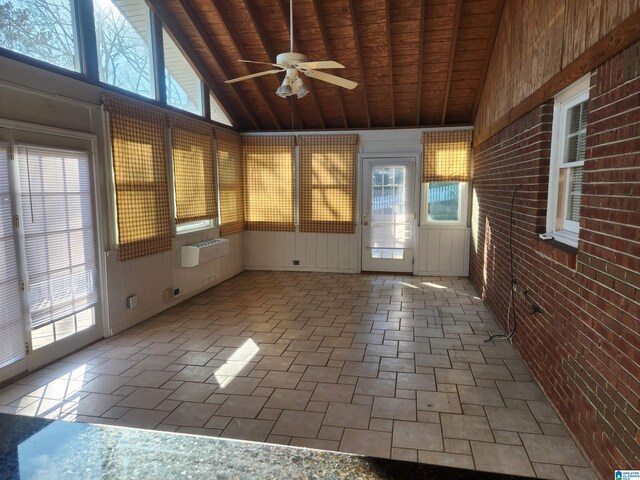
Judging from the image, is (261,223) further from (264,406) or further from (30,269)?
(264,406)

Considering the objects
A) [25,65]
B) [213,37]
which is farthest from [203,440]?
[213,37]

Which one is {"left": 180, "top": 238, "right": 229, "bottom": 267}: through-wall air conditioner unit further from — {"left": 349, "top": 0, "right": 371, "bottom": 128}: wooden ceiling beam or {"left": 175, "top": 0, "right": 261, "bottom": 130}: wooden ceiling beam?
{"left": 349, "top": 0, "right": 371, "bottom": 128}: wooden ceiling beam

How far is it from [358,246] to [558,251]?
174 inches

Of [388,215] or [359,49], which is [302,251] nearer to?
[388,215]

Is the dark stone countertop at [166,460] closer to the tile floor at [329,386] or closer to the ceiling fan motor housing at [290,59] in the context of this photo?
the tile floor at [329,386]

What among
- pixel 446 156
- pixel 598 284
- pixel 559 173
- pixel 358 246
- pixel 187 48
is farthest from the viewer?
pixel 358 246

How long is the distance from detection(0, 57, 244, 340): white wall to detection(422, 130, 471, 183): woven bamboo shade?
3.59m

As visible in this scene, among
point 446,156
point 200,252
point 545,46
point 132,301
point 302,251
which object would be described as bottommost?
point 132,301

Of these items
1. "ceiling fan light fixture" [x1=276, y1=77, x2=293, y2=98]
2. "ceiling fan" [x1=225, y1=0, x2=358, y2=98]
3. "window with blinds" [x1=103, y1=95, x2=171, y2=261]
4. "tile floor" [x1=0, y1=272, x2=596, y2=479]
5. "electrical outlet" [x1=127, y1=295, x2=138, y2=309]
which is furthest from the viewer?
"electrical outlet" [x1=127, y1=295, x2=138, y2=309]

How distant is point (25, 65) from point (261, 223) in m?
4.36

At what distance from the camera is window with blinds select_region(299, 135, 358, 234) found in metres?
6.76

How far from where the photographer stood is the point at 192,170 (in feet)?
17.9

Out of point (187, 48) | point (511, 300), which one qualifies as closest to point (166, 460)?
point (511, 300)

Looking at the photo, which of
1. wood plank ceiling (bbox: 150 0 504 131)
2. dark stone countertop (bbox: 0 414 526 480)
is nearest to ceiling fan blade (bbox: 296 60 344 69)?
wood plank ceiling (bbox: 150 0 504 131)
